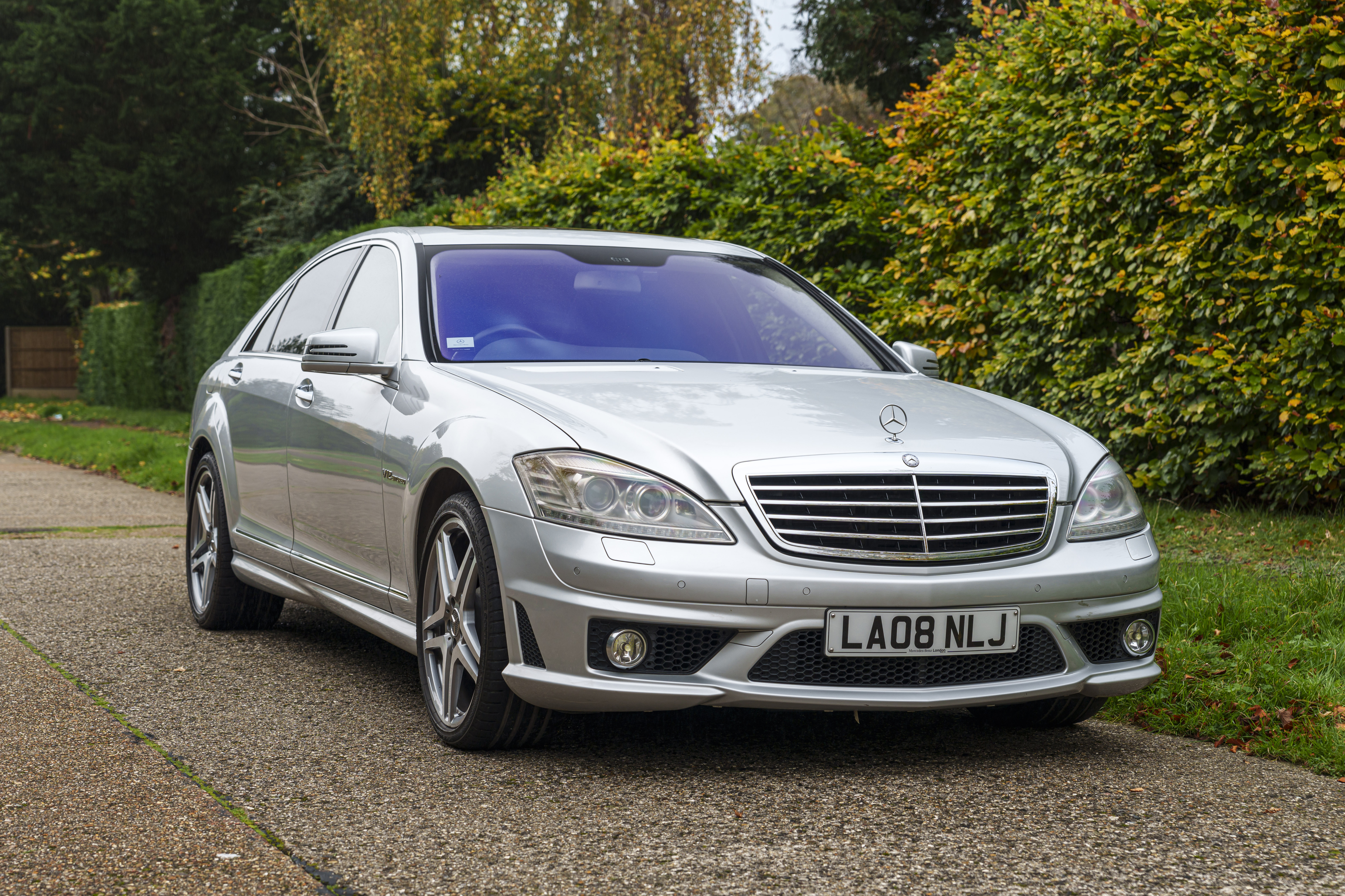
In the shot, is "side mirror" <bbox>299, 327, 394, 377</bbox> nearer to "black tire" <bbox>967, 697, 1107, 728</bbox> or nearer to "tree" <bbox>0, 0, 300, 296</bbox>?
"black tire" <bbox>967, 697, 1107, 728</bbox>

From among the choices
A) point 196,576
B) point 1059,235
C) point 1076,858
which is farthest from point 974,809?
point 1059,235

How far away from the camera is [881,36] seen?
22.4 m

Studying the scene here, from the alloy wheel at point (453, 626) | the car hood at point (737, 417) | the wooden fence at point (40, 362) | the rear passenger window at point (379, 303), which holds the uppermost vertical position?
the rear passenger window at point (379, 303)

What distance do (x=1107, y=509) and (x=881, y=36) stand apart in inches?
765

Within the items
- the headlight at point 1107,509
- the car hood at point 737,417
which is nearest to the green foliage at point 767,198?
the car hood at point 737,417

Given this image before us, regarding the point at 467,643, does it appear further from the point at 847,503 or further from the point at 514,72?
the point at 514,72

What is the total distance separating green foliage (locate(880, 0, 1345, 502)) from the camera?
7.01 meters

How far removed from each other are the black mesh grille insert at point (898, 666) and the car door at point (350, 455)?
1506mm

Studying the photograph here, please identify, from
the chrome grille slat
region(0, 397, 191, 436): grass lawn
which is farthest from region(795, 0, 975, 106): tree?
the chrome grille slat

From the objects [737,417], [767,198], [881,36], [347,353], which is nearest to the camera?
[737,417]

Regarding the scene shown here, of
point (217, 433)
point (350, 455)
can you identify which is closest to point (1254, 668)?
point (350, 455)

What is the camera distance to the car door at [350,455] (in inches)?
188

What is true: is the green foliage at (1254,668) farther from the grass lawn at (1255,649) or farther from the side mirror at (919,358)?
the side mirror at (919,358)

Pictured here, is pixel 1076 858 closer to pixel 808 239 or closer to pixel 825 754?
pixel 825 754
